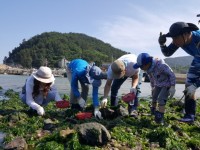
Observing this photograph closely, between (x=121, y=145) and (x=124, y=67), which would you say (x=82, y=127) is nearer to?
(x=121, y=145)

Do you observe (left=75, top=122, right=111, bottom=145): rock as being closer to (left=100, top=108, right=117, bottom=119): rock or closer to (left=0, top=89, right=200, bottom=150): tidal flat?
(left=0, top=89, right=200, bottom=150): tidal flat

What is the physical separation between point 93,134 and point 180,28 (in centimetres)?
314

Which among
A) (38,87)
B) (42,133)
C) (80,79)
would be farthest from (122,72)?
(42,133)

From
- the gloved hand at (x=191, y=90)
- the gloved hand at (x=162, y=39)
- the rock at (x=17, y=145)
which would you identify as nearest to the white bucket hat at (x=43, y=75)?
the rock at (x=17, y=145)

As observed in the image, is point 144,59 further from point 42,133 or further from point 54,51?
point 54,51

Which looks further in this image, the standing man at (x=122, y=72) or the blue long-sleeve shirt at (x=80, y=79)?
the blue long-sleeve shirt at (x=80, y=79)

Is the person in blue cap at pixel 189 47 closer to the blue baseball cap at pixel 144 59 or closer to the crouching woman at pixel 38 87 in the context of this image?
the blue baseball cap at pixel 144 59

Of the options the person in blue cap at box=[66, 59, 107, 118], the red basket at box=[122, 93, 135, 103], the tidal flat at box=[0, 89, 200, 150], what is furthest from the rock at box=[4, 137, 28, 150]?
the red basket at box=[122, 93, 135, 103]

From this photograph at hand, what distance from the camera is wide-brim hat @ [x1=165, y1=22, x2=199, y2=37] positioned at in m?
7.01

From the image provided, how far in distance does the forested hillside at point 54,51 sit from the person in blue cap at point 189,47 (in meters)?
116

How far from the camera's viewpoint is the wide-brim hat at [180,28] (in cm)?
701

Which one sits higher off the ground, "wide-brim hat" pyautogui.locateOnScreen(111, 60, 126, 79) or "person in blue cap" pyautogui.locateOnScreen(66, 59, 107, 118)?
"wide-brim hat" pyautogui.locateOnScreen(111, 60, 126, 79)

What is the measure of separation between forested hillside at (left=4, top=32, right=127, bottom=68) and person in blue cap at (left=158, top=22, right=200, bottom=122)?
380 feet

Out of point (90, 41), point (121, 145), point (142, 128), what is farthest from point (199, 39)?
point (90, 41)
